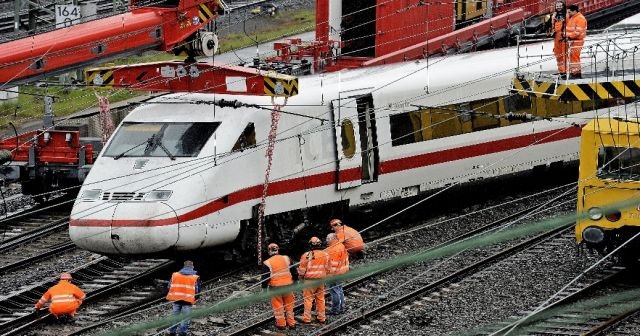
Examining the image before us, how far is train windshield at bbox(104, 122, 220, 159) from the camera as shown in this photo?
19875 millimetres

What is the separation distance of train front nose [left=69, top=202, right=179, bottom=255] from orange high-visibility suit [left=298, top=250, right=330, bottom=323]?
2000 mm

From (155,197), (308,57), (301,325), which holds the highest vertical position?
(308,57)

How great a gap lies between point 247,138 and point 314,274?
9.59 ft

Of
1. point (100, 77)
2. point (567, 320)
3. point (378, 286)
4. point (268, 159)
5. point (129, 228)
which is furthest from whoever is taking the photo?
point (100, 77)

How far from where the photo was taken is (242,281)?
65.8ft

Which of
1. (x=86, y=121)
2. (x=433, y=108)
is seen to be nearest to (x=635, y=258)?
A: (x=433, y=108)

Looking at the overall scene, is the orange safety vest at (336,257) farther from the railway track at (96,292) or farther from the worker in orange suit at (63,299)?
the worker in orange suit at (63,299)

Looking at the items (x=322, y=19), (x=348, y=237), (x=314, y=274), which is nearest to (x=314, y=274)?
(x=314, y=274)

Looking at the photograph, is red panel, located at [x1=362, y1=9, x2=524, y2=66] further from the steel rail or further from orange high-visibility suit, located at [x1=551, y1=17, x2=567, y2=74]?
the steel rail

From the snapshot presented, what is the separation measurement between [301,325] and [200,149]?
10.5ft

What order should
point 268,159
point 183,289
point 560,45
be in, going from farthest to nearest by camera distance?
point 560,45, point 268,159, point 183,289

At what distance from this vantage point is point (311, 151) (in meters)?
21.1

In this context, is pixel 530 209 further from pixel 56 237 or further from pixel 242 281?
pixel 56 237

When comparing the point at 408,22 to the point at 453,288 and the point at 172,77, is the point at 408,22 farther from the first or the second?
the point at 453,288
